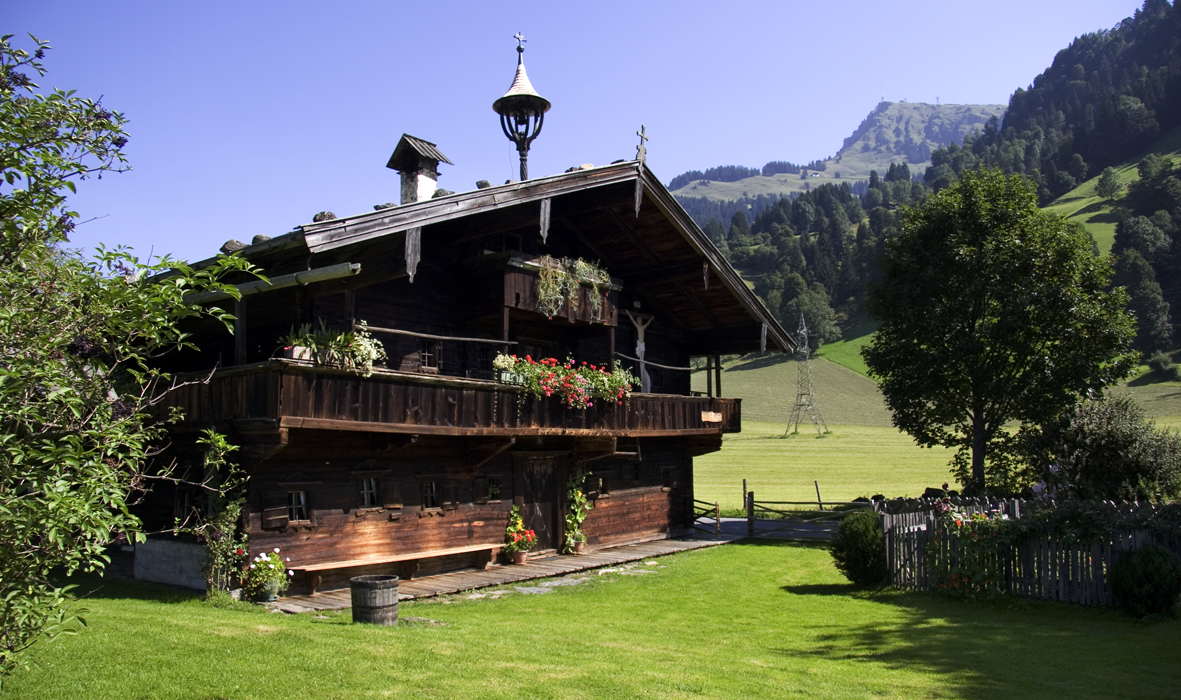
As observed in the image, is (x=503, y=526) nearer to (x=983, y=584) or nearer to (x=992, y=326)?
(x=983, y=584)

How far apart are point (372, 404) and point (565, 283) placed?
6.41 meters

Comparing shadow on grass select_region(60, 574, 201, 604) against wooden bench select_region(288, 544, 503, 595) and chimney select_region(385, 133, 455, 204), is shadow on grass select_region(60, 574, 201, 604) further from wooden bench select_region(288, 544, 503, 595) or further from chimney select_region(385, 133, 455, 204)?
chimney select_region(385, 133, 455, 204)

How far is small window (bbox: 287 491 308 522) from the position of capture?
1556cm

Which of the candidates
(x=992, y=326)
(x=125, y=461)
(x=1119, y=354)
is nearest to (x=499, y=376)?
(x=125, y=461)

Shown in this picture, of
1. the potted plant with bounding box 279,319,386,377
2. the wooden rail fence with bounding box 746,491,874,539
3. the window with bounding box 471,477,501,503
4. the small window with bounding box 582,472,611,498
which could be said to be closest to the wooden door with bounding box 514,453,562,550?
the window with bounding box 471,477,501,503

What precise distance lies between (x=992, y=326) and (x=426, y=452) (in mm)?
22493

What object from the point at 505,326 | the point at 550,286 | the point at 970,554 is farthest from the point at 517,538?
the point at 970,554

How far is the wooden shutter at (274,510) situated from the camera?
1506cm

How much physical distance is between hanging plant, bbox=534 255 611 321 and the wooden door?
3.77 metres

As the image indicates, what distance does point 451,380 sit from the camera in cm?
1658

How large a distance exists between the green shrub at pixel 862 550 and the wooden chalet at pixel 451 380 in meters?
6.27

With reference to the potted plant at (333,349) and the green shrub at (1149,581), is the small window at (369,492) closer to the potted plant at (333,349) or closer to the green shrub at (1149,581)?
the potted plant at (333,349)

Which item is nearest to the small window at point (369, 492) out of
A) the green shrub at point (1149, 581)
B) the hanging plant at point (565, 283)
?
the hanging plant at point (565, 283)

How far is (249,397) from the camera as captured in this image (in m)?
14.2
